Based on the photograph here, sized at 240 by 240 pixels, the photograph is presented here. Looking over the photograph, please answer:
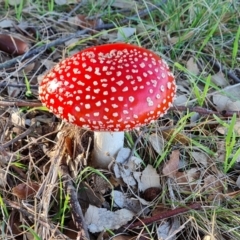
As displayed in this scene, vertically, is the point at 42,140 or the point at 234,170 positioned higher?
the point at 42,140

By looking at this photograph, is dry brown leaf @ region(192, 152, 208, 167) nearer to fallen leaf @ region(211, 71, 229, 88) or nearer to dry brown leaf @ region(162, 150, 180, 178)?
dry brown leaf @ region(162, 150, 180, 178)

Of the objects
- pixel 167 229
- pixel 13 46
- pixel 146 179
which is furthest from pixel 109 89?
pixel 13 46

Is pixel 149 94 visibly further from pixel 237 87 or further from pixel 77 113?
pixel 237 87

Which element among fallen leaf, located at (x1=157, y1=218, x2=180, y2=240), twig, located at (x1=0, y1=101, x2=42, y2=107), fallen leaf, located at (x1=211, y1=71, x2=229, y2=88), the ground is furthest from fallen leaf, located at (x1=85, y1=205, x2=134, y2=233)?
fallen leaf, located at (x1=211, y1=71, x2=229, y2=88)

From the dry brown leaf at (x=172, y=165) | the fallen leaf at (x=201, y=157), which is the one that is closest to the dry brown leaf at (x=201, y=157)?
the fallen leaf at (x=201, y=157)

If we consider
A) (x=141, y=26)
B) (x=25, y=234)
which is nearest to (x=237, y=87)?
(x=141, y=26)

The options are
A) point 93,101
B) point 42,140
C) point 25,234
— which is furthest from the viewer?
point 42,140
